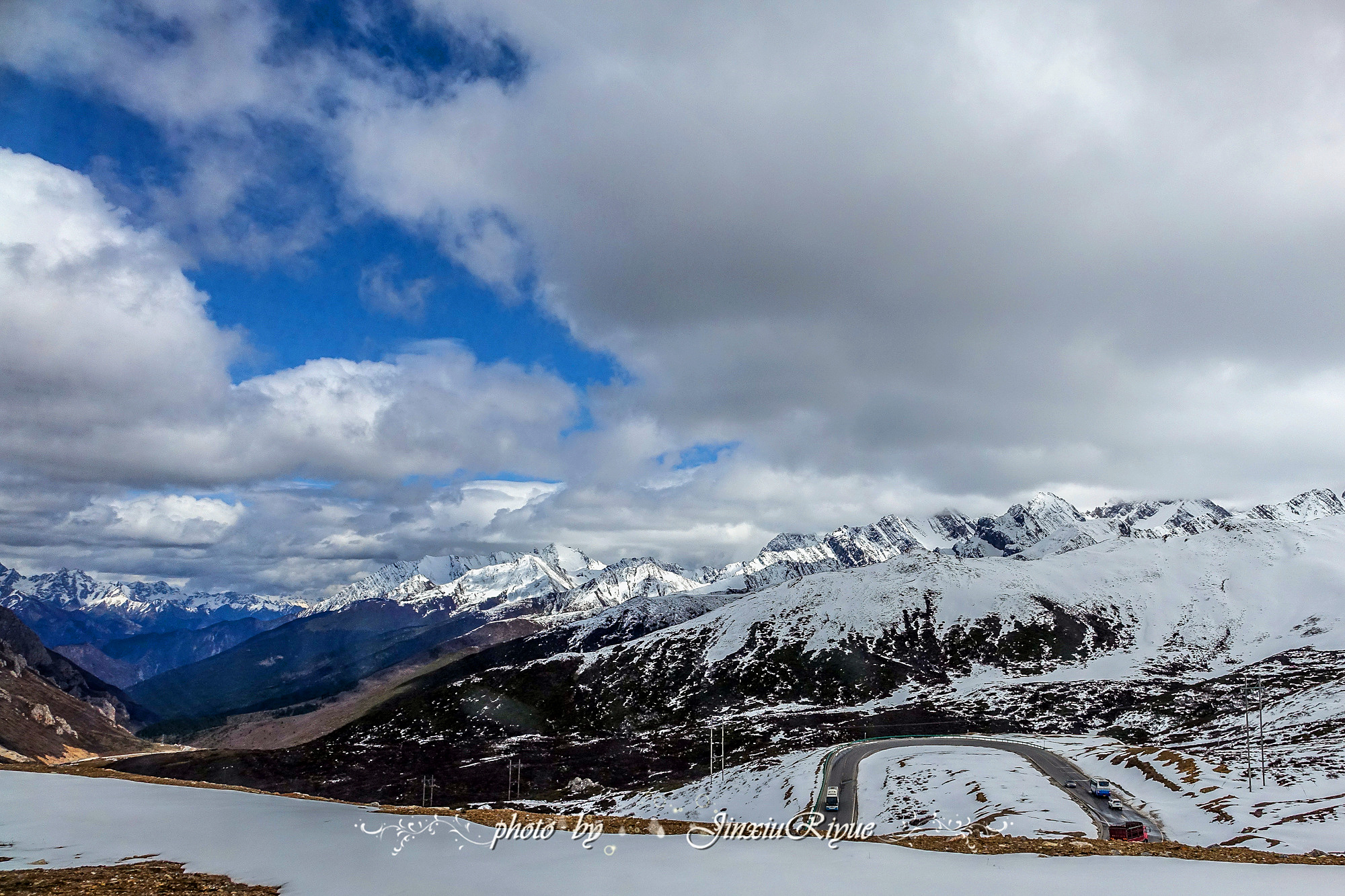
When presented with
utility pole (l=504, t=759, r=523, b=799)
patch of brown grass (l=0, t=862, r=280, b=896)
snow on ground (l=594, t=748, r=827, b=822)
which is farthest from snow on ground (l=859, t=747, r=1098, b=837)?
utility pole (l=504, t=759, r=523, b=799)

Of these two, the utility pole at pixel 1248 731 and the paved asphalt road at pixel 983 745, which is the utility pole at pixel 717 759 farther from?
the utility pole at pixel 1248 731

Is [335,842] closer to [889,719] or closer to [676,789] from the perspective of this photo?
[676,789]

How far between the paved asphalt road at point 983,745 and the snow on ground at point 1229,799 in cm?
226

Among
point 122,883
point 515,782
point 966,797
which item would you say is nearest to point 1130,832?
point 966,797

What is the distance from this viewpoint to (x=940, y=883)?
1703 centimetres

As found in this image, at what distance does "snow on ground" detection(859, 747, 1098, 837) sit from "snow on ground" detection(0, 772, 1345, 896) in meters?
31.5

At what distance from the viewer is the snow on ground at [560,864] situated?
16.8 meters

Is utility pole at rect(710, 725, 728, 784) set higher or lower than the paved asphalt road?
lower

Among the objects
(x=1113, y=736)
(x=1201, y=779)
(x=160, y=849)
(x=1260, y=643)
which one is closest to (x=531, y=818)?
(x=160, y=849)

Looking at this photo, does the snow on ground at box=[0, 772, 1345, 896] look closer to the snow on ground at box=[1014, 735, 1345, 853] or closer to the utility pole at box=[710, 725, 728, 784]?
the snow on ground at box=[1014, 735, 1345, 853]

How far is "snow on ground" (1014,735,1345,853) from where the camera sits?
39531mm

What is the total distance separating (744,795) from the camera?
284 feet

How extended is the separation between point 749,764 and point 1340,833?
266ft

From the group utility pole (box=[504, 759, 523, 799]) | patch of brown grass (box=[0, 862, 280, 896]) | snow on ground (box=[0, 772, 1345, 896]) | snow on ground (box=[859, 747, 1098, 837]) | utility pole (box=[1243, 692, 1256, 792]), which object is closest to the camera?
snow on ground (box=[0, 772, 1345, 896])
